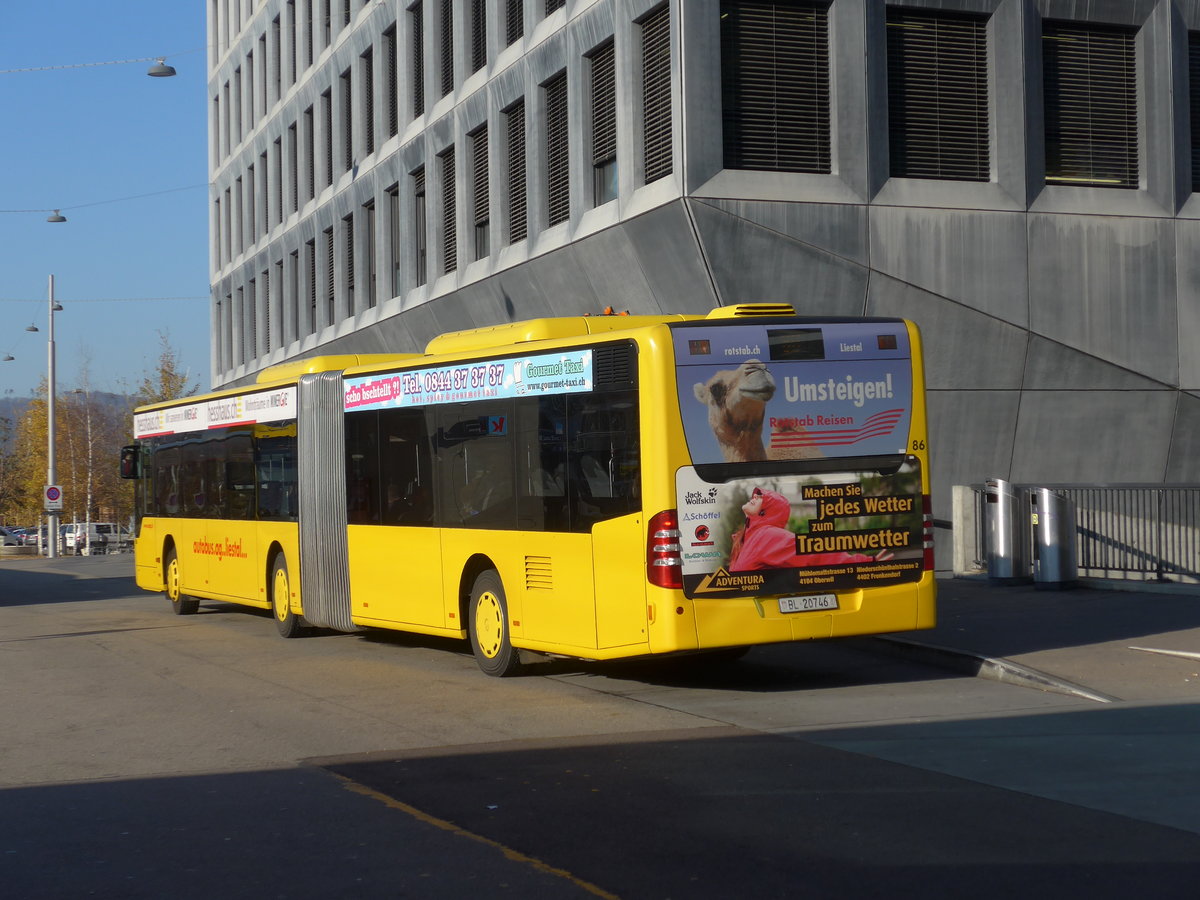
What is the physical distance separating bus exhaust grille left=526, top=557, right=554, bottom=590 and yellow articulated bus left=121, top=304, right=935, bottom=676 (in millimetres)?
19

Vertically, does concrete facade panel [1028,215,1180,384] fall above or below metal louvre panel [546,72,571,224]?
below

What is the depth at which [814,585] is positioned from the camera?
466 inches

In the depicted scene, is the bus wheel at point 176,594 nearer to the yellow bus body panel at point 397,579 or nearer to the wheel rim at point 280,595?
the wheel rim at point 280,595

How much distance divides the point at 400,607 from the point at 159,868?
8874 mm

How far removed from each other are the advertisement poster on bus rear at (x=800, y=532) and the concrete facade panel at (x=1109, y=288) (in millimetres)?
12189

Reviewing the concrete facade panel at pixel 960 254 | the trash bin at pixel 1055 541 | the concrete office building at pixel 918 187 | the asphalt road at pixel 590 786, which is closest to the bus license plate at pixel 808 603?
the asphalt road at pixel 590 786

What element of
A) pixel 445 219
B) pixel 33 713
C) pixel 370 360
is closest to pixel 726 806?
pixel 33 713

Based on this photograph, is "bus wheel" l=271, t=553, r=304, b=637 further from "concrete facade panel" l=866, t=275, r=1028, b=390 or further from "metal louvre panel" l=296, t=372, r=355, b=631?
"concrete facade panel" l=866, t=275, r=1028, b=390

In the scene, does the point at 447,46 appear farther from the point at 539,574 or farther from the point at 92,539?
the point at 92,539

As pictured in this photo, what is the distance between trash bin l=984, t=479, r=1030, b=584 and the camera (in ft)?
64.3

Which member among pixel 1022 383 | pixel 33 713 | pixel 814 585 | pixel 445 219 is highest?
→ pixel 445 219

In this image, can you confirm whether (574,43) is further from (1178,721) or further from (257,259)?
(257,259)

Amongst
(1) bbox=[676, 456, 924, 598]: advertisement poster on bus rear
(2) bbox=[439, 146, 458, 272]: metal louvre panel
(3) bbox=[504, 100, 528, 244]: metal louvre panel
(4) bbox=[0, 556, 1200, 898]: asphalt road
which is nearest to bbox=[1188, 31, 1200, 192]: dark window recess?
(3) bbox=[504, 100, 528, 244]: metal louvre panel

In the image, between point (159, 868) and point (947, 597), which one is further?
point (947, 597)
